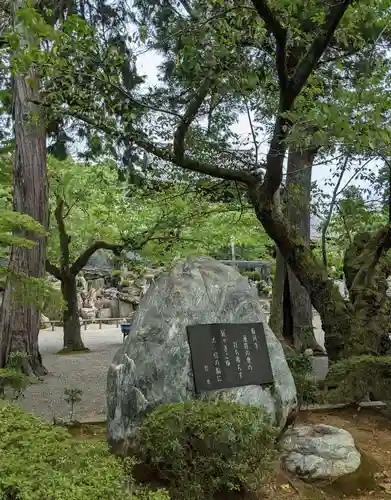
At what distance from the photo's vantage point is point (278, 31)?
15.5 feet

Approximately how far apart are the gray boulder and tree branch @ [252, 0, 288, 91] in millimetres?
2106

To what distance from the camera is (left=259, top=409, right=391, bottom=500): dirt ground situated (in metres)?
4.07

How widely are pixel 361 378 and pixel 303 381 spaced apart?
0.70 meters

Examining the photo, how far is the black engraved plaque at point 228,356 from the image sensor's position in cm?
437

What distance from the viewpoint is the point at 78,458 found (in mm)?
2500

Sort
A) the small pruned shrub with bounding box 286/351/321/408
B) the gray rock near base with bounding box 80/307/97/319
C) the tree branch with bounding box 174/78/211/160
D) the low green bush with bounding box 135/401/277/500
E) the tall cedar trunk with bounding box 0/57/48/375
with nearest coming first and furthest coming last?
1. the low green bush with bounding box 135/401/277/500
2. the tree branch with bounding box 174/78/211/160
3. the small pruned shrub with bounding box 286/351/321/408
4. the tall cedar trunk with bounding box 0/57/48/375
5. the gray rock near base with bounding box 80/307/97/319

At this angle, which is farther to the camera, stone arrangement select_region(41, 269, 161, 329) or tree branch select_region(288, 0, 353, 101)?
stone arrangement select_region(41, 269, 161, 329)

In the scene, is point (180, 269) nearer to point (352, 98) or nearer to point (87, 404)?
point (352, 98)

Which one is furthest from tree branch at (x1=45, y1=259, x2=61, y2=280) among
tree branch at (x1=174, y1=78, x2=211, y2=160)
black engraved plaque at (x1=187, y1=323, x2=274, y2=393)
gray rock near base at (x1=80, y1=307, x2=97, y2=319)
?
gray rock near base at (x1=80, y1=307, x2=97, y2=319)

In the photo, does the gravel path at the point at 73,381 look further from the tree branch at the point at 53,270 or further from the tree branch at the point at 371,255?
the tree branch at the point at 371,255

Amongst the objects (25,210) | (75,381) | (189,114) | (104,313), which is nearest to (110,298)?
(104,313)

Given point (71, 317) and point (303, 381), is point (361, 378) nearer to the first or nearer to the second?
point (303, 381)

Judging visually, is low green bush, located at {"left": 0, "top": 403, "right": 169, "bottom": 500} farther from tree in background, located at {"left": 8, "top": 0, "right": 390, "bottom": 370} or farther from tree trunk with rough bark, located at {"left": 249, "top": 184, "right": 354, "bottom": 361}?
tree trunk with rough bark, located at {"left": 249, "top": 184, "right": 354, "bottom": 361}

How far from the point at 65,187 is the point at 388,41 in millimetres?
8315
